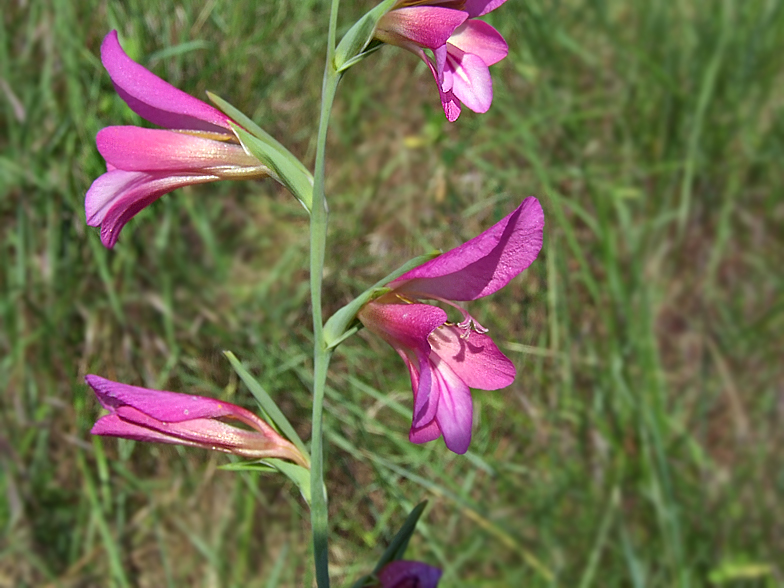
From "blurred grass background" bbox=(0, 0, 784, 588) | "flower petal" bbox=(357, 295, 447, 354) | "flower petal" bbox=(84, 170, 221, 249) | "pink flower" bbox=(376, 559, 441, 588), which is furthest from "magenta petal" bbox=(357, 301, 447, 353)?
"blurred grass background" bbox=(0, 0, 784, 588)

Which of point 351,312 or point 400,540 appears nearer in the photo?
point 351,312

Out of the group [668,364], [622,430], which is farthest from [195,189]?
[668,364]

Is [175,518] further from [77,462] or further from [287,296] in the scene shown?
[287,296]

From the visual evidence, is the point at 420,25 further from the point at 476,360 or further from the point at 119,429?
the point at 119,429

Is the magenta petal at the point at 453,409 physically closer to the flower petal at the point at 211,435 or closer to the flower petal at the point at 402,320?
the flower petal at the point at 402,320

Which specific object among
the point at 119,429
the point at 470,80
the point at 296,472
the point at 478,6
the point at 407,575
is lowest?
the point at 407,575

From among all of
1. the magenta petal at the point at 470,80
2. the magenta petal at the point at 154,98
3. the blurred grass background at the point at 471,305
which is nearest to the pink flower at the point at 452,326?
the magenta petal at the point at 470,80

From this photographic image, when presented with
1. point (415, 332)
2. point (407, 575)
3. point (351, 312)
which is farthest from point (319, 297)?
point (407, 575)
